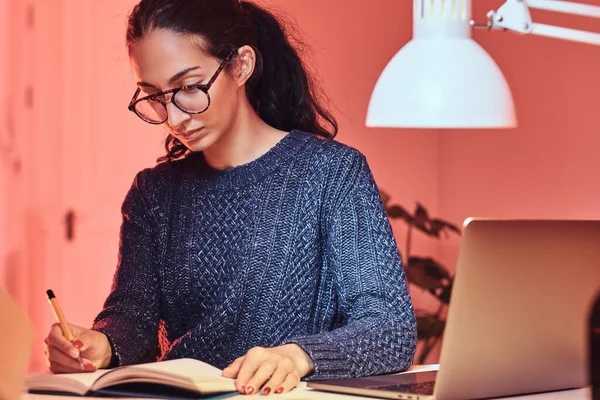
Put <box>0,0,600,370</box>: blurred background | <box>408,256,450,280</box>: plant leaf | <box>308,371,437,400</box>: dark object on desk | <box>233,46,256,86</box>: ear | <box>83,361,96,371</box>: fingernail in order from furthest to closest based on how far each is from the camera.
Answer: <box>408,256,450,280</box>: plant leaf < <box>0,0,600,370</box>: blurred background < <box>233,46,256,86</box>: ear < <box>83,361,96,371</box>: fingernail < <box>308,371,437,400</box>: dark object on desk

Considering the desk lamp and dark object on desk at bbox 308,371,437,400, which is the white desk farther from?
the desk lamp

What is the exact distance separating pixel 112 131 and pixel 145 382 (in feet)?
6.77

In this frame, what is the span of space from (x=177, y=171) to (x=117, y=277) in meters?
0.25

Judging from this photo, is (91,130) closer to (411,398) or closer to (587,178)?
(587,178)

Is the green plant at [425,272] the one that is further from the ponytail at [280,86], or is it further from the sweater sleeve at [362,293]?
the sweater sleeve at [362,293]

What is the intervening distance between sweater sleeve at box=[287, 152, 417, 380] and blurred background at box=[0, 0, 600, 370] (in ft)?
4.05

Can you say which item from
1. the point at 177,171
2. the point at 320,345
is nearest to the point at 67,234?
the point at 177,171

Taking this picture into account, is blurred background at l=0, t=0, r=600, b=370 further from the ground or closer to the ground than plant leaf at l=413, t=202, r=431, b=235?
further from the ground

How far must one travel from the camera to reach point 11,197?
10.5ft

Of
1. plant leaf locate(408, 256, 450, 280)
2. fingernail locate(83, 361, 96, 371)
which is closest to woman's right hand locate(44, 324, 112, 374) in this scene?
fingernail locate(83, 361, 96, 371)

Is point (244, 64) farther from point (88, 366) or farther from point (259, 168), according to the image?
point (88, 366)

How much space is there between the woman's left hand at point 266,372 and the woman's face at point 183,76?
0.50 meters

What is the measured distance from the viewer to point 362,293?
Result: 177 cm

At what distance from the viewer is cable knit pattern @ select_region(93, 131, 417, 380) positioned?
182cm
